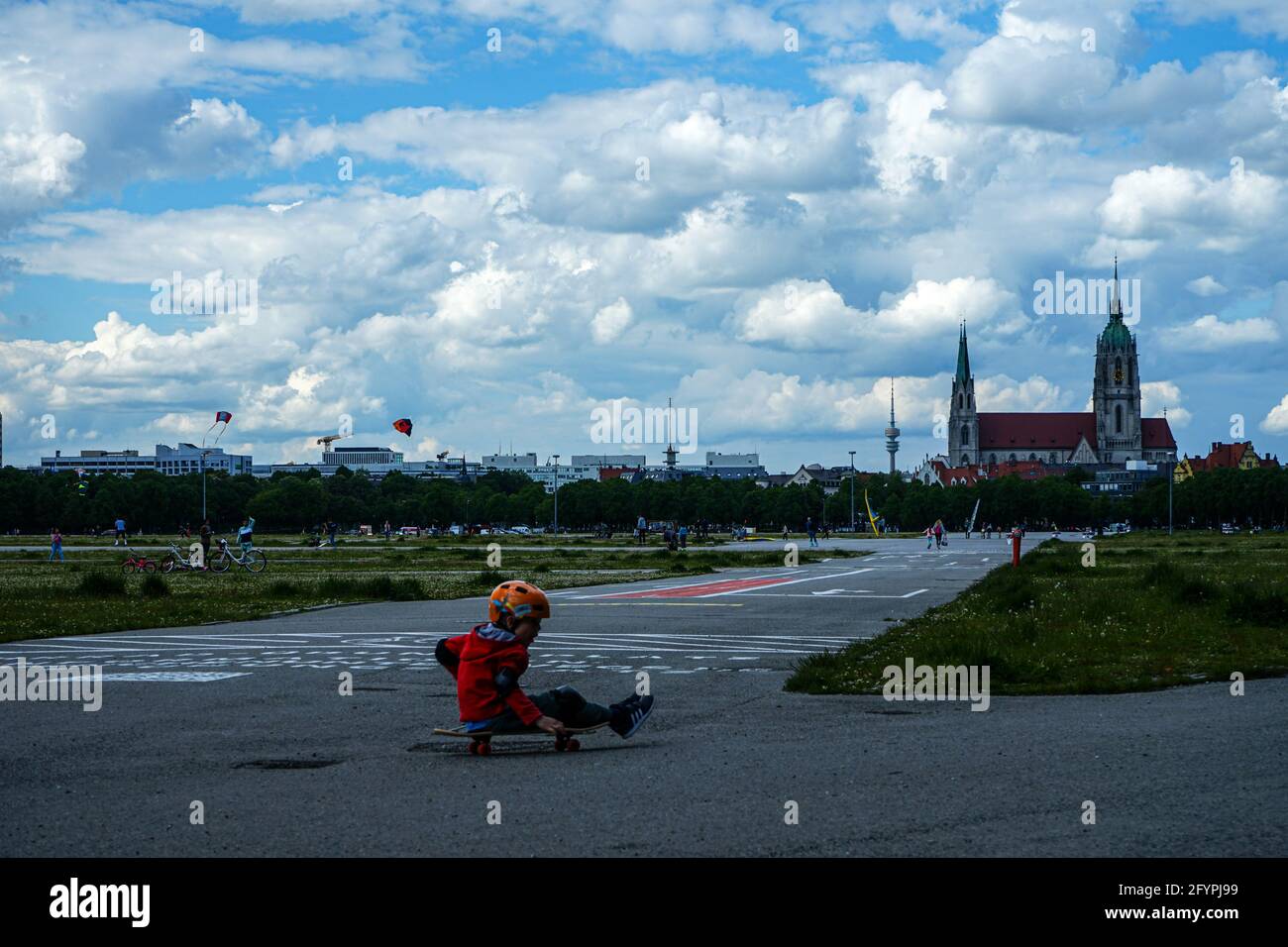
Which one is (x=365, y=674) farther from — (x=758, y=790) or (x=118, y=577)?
(x=118, y=577)

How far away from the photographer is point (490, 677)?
11.3 m

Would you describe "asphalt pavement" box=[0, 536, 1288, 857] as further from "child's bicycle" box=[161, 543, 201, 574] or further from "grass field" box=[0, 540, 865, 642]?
"child's bicycle" box=[161, 543, 201, 574]

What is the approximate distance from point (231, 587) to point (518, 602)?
97.2ft

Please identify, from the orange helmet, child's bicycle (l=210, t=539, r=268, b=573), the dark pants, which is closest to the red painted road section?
child's bicycle (l=210, t=539, r=268, b=573)

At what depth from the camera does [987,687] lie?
49.9ft

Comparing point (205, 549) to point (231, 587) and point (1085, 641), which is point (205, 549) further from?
point (1085, 641)

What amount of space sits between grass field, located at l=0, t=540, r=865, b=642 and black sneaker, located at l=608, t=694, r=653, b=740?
1469cm

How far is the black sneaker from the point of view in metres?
11.4

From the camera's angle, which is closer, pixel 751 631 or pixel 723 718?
pixel 723 718

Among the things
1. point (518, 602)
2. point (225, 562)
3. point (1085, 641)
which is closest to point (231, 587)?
point (225, 562)
